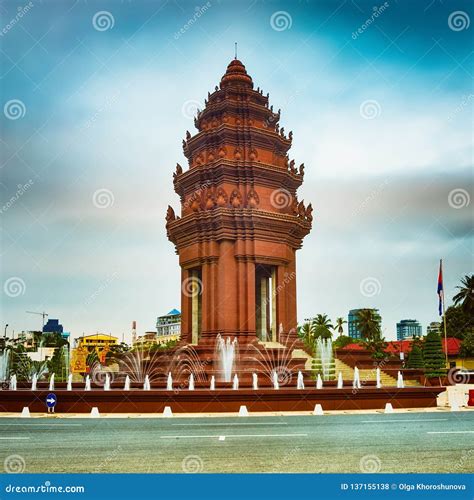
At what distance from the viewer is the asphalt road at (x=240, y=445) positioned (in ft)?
30.9

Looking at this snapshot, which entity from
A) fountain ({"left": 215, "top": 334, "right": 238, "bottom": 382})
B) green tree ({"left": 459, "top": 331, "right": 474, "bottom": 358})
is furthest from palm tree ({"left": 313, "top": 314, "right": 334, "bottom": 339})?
fountain ({"left": 215, "top": 334, "right": 238, "bottom": 382})

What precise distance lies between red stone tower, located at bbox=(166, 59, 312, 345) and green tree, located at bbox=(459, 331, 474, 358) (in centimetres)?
3119

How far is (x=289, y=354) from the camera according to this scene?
2891cm

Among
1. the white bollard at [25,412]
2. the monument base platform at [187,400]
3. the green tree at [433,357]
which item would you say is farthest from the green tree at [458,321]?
the white bollard at [25,412]

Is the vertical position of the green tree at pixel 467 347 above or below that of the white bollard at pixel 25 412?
above

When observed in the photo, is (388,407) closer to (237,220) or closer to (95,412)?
(95,412)

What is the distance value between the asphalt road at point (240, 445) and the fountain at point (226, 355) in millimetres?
8969

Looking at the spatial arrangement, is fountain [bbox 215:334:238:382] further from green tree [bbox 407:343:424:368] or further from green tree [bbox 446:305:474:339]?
green tree [bbox 446:305:474:339]

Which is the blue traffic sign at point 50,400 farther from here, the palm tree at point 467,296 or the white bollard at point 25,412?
the palm tree at point 467,296

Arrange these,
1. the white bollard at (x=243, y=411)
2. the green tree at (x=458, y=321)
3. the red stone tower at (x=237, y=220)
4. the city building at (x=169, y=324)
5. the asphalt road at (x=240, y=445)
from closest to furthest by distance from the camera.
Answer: the asphalt road at (x=240, y=445), the white bollard at (x=243, y=411), the red stone tower at (x=237, y=220), the green tree at (x=458, y=321), the city building at (x=169, y=324)

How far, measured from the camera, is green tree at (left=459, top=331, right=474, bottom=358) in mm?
57062
